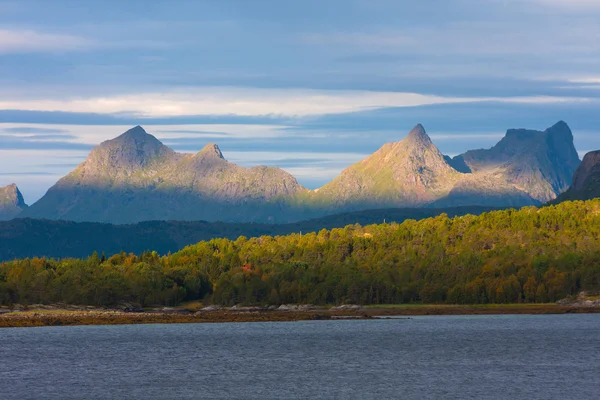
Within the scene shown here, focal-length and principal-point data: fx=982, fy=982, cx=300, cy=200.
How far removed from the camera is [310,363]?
13000 centimetres

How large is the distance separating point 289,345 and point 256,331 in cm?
3775

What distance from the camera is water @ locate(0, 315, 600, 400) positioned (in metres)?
102

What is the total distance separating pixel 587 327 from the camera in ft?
604

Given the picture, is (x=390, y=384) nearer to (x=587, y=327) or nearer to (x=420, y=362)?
(x=420, y=362)

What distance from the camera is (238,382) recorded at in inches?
4345

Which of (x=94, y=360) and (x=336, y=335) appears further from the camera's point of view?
(x=336, y=335)

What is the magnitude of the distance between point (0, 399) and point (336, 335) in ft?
298

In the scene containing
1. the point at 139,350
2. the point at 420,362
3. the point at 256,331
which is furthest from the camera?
→ the point at 256,331

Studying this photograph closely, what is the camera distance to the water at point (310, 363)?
102 m

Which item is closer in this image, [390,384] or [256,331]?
[390,384]

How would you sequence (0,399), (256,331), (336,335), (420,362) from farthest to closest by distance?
1. (256,331)
2. (336,335)
3. (420,362)
4. (0,399)

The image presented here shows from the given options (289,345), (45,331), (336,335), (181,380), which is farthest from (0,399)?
(45,331)

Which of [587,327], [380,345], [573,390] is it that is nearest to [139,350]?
[380,345]

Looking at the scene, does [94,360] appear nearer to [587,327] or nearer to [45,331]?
[45,331]
